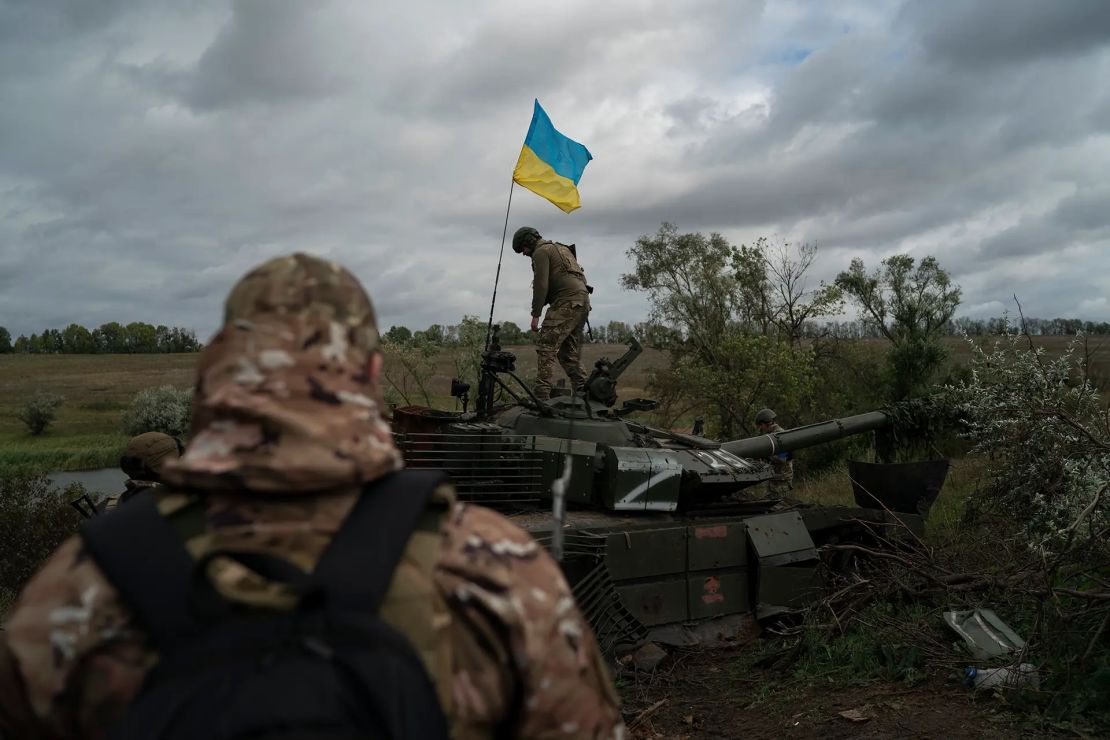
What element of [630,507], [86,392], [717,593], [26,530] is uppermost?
[86,392]

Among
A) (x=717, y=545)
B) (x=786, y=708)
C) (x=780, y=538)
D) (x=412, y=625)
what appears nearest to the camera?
(x=412, y=625)

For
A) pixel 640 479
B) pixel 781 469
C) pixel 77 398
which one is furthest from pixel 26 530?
pixel 77 398

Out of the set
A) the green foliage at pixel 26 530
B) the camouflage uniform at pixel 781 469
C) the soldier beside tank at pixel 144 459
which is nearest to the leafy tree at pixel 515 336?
the camouflage uniform at pixel 781 469

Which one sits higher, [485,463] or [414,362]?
[414,362]

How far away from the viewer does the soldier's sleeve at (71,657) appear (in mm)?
1556

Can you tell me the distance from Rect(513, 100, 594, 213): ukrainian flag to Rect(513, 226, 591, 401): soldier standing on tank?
1.92 feet

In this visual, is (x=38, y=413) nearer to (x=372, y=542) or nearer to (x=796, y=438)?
A: (x=796, y=438)

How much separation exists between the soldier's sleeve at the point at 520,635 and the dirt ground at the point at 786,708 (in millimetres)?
4088

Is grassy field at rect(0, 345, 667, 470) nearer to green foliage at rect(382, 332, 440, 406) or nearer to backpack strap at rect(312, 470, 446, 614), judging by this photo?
green foliage at rect(382, 332, 440, 406)

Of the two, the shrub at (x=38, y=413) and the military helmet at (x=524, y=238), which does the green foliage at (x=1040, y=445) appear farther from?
the shrub at (x=38, y=413)

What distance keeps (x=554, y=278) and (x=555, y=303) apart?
0.24 meters

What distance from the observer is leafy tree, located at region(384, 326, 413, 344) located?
31559mm

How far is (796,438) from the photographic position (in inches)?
429

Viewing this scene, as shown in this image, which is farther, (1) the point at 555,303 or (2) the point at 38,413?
(2) the point at 38,413
